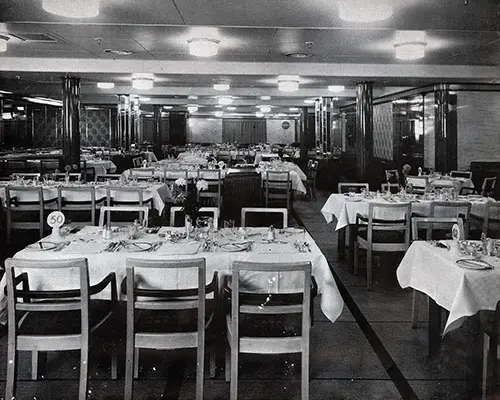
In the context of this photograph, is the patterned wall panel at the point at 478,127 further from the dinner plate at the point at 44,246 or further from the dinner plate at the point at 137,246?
the dinner plate at the point at 44,246

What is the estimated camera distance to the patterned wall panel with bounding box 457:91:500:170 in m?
12.9

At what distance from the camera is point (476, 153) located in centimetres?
1313

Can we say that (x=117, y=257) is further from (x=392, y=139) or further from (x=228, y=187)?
(x=392, y=139)

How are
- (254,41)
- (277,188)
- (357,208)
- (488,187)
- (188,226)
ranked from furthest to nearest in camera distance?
1. (488,187)
2. (277,188)
3. (254,41)
4. (357,208)
5. (188,226)

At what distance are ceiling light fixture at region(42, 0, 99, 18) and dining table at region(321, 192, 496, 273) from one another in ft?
11.5

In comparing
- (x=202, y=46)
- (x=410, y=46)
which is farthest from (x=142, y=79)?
(x=410, y=46)

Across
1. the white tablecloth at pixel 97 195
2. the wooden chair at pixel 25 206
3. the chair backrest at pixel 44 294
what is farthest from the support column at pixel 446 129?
the chair backrest at pixel 44 294

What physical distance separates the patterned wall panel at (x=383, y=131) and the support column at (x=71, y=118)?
933 centimetres

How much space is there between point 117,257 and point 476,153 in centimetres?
1143

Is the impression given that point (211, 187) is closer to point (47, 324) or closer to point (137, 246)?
point (137, 246)

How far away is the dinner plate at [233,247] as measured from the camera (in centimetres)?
378

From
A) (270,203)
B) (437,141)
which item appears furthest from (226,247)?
(437,141)

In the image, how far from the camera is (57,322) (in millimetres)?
3221

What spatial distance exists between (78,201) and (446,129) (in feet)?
29.6
